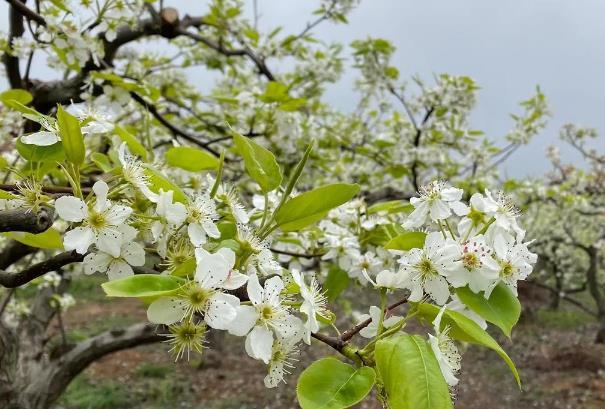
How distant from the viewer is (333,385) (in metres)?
0.69

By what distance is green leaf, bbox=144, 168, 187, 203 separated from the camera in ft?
2.68

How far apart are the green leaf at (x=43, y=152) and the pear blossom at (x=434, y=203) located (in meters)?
0.57

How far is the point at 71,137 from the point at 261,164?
0.85ft

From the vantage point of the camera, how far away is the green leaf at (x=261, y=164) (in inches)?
32.1

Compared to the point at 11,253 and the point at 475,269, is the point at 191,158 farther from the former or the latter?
the point at 11,253

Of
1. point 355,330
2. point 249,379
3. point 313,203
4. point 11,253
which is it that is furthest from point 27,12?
point 249,379

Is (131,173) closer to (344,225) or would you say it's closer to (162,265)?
(162,265)

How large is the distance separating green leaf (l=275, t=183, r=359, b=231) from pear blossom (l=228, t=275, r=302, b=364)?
12cm

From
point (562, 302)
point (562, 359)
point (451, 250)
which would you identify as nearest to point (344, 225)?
point (451, 250)

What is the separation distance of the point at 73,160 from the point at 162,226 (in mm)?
149

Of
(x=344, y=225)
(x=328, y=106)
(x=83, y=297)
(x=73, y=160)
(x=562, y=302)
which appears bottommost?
(x=83, y=297)

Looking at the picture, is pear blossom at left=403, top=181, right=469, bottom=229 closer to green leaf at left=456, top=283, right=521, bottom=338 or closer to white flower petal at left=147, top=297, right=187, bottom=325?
green leaf at left=456, top=283, right=521, bottom=338

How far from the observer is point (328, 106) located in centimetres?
633

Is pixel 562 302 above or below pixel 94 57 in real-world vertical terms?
below
